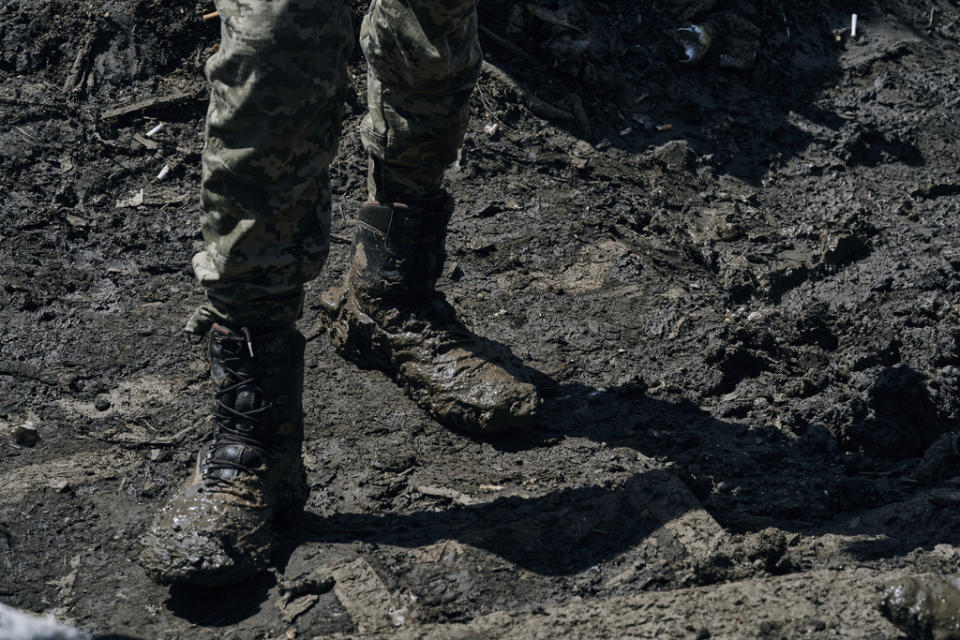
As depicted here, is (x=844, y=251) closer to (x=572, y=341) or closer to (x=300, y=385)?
(x=572, y=341)

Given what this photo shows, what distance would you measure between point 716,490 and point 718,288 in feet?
3.72

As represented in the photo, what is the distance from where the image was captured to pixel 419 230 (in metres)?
2.57

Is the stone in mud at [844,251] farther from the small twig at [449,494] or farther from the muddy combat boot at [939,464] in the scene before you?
the small twig at [449,494]

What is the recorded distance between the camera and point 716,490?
2.29 meters

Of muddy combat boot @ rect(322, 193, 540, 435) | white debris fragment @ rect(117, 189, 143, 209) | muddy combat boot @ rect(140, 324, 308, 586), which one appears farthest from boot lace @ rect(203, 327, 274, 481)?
white debris fragment @ rect(117, 189, 143, 209)

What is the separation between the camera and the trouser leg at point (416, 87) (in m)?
2.30

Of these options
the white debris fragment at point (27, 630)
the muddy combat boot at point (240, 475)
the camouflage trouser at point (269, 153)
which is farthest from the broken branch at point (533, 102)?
the white debris fragment at point (27, 630)

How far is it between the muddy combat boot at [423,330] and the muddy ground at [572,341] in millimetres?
91

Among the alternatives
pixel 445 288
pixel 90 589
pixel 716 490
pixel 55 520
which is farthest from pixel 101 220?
pixel 716 490

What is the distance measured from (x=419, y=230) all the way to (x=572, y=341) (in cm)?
71

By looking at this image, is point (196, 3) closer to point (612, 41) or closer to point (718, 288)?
point (612, 41)

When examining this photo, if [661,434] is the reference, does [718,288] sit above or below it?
above

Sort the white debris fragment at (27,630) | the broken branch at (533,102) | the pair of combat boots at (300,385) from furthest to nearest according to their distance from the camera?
1. the broken branch at (533,102)
2. the pair of combat boots at (300,385)
3. the white debris fragment at (27,630)

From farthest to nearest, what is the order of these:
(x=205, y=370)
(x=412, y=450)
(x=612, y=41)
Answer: (x=612, y=41) < (x=205, y=370) < (x=412, y=450)
